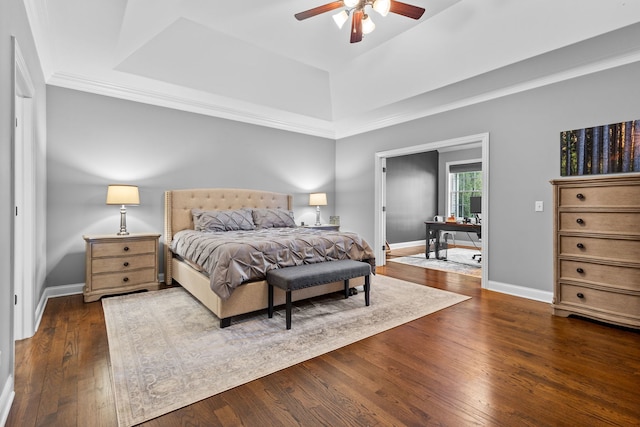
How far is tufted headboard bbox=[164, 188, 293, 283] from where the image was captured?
4418mm

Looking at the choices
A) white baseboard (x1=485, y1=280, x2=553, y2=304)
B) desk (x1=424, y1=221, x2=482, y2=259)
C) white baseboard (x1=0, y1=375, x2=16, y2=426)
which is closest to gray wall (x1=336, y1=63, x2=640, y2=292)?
white baseboard (x1=485, y1=280, x2=553, y2=304)

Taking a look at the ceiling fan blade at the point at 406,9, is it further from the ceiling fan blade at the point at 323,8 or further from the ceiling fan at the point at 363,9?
the ceiling fan blade at the point at 323,8

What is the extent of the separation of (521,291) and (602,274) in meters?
1.04

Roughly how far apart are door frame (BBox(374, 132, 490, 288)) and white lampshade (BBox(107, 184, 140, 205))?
3.86 meters

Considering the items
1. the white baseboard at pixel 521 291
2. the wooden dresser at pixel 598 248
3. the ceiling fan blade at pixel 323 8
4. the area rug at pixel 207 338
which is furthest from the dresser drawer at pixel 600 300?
the ceiling fan blade at pixel 323 8

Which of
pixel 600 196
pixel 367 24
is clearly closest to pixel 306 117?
pixel 367 24

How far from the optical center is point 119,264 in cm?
367

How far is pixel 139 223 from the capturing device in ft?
14.1

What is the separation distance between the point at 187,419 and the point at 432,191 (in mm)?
8250

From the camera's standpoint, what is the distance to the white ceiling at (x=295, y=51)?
9.07 ft

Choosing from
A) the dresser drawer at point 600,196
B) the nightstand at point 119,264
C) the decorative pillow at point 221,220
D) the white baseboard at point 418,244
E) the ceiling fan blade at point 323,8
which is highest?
→ the ceiling fan blade at point 323,8

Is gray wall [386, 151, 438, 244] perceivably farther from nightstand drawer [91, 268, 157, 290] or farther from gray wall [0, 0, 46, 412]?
gray wall [0, 0, 46, 412]

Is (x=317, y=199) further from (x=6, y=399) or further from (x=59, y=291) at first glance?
(x=6, y=399)

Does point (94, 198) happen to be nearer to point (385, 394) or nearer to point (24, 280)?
point (24, 280)
